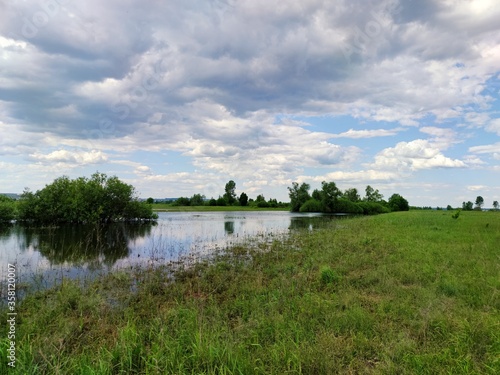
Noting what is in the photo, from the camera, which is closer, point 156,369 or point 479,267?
point 156,369

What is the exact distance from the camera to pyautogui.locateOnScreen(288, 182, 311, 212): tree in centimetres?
11525

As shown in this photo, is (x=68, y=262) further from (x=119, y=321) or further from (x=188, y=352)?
(x=188, y=352)

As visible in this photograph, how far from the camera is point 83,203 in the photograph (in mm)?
43844

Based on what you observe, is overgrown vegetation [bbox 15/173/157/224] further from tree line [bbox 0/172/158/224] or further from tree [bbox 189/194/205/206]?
tree [bbox 189/194/205/206]

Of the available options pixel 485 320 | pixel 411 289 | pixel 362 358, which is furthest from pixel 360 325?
pixel 411 289

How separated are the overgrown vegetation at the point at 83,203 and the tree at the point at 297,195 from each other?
69738mm

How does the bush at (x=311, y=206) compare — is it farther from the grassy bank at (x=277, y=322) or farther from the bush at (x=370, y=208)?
the grassy bank at (x=277, y=322)

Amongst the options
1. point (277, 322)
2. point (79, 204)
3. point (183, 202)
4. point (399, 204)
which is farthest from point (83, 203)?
point (399, 204)

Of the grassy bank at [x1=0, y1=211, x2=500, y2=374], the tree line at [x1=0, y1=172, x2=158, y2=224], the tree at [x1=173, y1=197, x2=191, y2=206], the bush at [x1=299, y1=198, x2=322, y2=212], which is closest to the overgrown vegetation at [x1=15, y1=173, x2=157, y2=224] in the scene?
the tree line at [x1=0, y1=172, x2=158, y2=224]

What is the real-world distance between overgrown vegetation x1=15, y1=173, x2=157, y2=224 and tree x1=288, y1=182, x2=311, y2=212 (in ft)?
229

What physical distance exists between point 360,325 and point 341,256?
27.1ft

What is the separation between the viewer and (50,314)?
24.0 feet

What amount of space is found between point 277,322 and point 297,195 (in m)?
112

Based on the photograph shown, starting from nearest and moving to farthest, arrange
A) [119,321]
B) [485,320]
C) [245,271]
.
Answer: [485,320], [119,321], [245,271]
